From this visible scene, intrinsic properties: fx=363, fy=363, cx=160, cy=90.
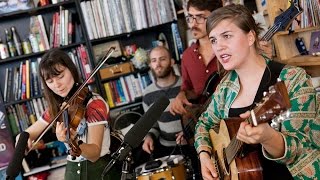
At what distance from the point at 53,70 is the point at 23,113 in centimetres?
148

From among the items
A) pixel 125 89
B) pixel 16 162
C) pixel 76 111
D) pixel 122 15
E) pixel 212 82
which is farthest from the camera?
pixel 125 89

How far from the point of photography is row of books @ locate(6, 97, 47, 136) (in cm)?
293

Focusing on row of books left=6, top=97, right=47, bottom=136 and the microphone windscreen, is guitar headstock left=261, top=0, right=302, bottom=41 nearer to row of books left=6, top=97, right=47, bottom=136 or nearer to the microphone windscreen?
the microphone windscreen

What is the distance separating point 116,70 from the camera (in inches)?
120

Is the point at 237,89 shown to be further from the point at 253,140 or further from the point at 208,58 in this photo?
the point at 208,58

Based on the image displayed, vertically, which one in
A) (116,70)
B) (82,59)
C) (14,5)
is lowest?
(116,70)

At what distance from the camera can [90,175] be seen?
164 centimetres

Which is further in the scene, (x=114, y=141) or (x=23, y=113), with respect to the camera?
(x=23, y=113)

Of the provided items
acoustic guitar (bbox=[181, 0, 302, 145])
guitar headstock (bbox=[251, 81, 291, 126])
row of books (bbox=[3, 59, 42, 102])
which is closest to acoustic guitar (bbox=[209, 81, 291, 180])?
guitar headstock (bbox=[251, 81, 291, 126])

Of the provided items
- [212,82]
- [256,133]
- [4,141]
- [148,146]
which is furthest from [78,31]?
[256,133]

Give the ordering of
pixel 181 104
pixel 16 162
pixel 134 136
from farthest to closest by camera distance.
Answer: pixel 181 104
pixel 16 162
pixel 134 136

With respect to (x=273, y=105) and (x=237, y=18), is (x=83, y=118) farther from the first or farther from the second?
(x=273, y=105)

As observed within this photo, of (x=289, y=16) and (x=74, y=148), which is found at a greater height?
(x=289, y=16)

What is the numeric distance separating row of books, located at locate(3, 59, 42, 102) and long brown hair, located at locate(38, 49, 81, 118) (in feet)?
4.12
